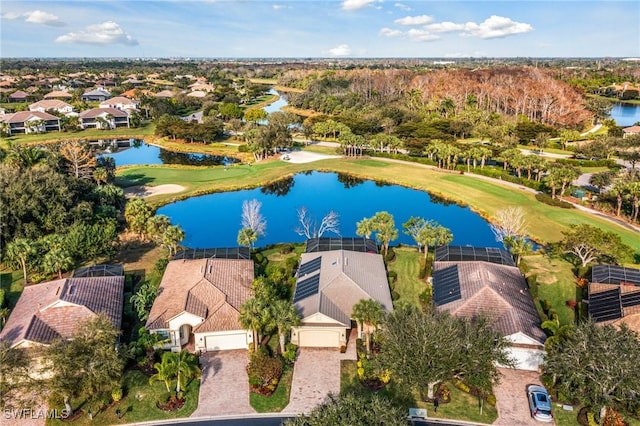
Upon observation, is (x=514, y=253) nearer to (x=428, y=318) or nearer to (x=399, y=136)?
(x=428, y=318)

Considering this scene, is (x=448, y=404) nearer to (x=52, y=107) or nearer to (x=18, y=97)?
(x=52, y=107)

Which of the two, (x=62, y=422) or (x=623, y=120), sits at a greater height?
(x=623, y=120)

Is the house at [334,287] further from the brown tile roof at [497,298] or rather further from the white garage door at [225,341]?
the brown tile roof at [497,298]

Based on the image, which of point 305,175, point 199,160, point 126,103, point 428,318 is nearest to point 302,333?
point 428,318

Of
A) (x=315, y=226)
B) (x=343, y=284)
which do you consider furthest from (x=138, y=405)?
(x=315, y=226)

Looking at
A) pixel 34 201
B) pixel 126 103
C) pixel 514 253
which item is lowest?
pixel 514 253

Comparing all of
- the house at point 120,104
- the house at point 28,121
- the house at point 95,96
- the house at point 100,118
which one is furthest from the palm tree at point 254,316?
the house at point 95,96
